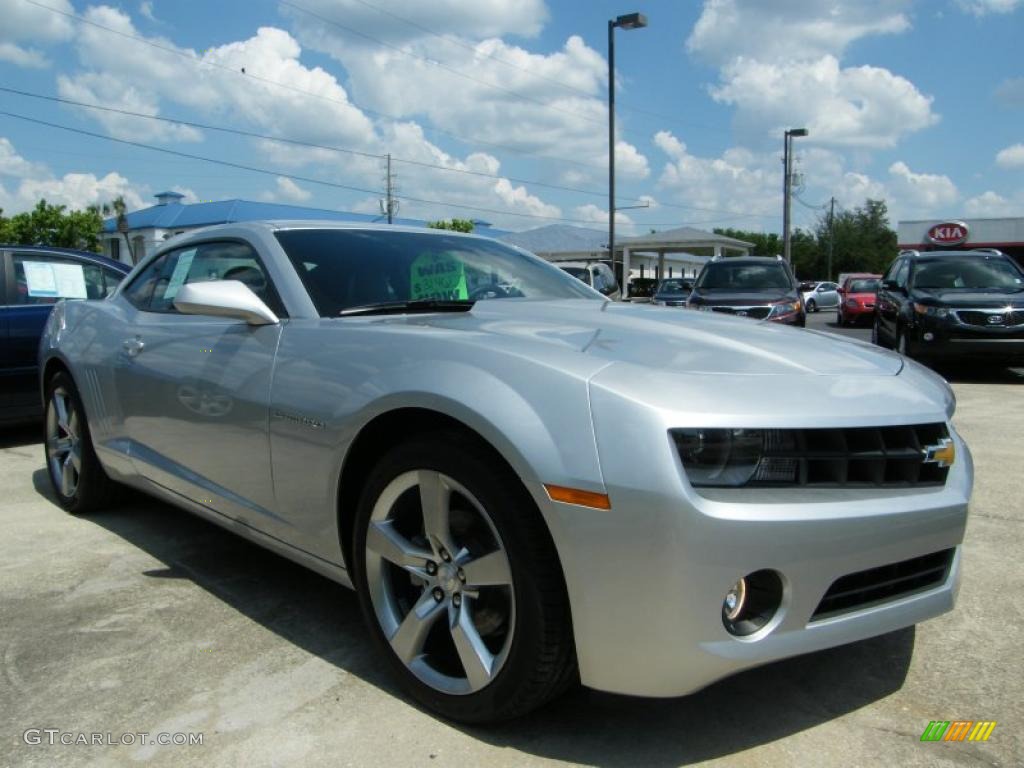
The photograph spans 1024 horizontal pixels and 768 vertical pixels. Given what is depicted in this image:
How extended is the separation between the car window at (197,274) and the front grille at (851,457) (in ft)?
5.66

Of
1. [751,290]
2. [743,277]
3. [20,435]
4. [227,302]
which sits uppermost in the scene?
[227,302]

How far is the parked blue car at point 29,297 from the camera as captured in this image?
19.4ft

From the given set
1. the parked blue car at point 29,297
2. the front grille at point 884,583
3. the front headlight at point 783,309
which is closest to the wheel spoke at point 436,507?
the front grille at point 884,583

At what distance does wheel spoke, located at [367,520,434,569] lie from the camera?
2.23 meters

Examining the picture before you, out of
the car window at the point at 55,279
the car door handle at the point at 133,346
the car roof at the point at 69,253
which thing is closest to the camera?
the car door handle at the point at 133,346

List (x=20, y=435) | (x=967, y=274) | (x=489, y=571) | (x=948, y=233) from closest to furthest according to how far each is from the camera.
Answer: (x=489, y=571) → (x=20, y=435) → (x=967, y=274) → (x=948, y=233)

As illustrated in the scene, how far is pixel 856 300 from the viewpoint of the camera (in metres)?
21.6

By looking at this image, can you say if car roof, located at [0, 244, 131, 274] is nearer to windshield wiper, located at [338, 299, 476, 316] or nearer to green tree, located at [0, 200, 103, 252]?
windshield wiper, located at [338, 299, 476, 316]

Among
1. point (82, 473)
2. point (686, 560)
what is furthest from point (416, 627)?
point (82, 473)

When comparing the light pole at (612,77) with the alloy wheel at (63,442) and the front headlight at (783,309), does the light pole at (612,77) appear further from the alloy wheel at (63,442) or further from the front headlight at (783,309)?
the alloy wheel at (63,442)

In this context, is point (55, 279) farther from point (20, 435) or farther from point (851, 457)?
point (851, 457)

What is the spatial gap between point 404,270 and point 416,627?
1.42 m

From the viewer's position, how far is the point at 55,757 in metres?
2.09

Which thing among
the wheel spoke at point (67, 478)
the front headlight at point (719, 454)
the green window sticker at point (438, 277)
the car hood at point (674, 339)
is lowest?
the wheel spoke at point (67, 478)
